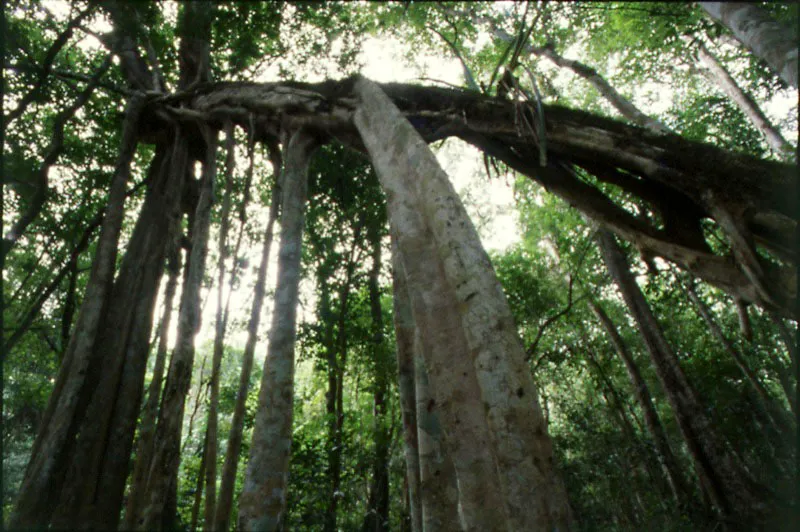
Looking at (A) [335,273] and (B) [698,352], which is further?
(B) [698,352]

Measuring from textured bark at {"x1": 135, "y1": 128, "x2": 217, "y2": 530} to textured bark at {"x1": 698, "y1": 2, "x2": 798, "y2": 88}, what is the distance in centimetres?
494

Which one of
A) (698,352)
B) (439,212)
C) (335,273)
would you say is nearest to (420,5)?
(335,273)

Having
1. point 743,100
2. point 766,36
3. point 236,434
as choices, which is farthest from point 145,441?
point 743,100

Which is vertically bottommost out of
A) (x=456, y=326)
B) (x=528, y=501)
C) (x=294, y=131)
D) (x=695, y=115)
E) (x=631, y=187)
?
(x=528, y=501)

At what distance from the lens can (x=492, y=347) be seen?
78.5 inches

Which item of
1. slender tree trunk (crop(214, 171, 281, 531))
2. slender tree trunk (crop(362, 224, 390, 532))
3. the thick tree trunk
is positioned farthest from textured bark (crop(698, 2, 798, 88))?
slender tree trunk (crop(362, 224, 390, 532))

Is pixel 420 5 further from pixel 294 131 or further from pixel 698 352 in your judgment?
pixel 698 352

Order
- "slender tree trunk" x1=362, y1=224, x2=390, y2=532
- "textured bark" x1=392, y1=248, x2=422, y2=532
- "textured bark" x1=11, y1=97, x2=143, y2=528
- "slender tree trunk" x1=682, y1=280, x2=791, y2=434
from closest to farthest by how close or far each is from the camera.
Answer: "textured bark" x1=11, y1=97, x2=143, y2=528 < "textured bark" x1=392, y1=248, x2=422, y2=532 < "slender tree trunk" x1=362, y1=224, x2=390, y2=532 < "slender tree trunk" x1=682, y1=280, x2=791, y2=434

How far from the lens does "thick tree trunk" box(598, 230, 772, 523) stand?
14.8 feet

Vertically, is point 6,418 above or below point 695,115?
below

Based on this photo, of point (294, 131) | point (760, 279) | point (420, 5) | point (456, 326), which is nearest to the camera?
point (456, 326)

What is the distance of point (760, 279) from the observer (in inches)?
117

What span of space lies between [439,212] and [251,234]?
226 inches

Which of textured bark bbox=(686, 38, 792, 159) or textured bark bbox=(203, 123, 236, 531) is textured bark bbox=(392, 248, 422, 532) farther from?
textured bark bbox=(686, 38, 792, 159)
